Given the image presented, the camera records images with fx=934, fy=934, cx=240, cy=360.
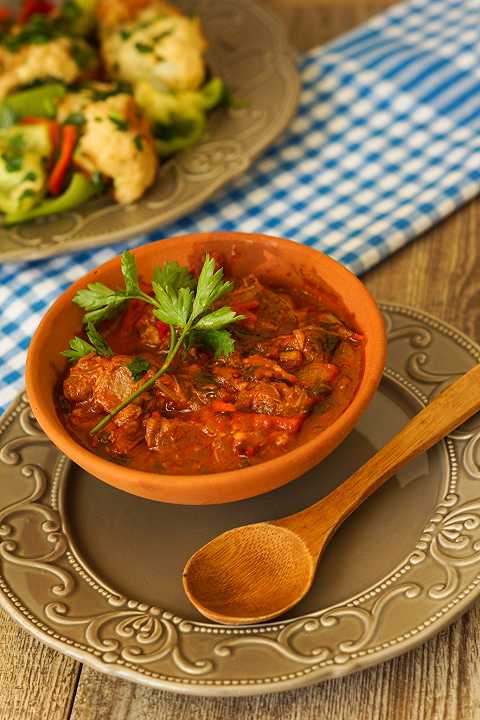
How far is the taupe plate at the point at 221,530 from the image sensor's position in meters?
1.78

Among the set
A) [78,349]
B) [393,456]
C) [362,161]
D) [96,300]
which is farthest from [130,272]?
[362,161]

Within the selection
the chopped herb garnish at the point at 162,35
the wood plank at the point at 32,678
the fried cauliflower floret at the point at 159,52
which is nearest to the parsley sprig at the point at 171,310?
the wood plank at the point at 32,678

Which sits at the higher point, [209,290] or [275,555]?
[209,290]

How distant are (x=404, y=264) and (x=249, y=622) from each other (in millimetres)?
1600

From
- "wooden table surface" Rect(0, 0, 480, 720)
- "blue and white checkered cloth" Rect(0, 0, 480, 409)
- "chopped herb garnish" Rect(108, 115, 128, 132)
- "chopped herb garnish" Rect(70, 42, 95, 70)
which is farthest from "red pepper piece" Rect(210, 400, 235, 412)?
"chopped herb garnish" Rect(70, 42, 95, 70)

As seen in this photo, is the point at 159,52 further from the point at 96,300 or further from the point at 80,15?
the point at 96,300

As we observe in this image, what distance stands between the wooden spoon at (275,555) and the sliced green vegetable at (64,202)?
159 cm

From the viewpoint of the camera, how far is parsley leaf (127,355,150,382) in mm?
2104

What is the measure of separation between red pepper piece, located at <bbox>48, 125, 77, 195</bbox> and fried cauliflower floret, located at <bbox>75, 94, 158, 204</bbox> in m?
0.03

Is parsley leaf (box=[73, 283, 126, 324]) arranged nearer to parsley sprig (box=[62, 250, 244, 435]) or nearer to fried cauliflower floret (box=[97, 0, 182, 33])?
parsley sprig (box=[62, 250, 244, 435])

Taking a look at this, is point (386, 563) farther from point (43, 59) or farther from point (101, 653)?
point (43, 59)

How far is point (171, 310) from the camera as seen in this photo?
215 centimetres

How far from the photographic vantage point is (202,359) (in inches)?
86.6

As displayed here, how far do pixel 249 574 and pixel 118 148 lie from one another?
176 cm
